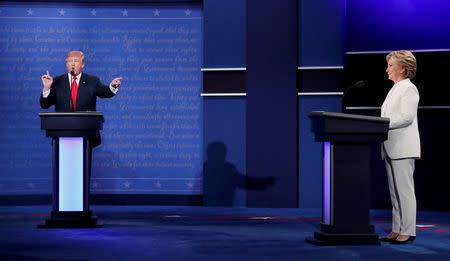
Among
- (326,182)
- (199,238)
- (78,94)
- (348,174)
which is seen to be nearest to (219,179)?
(78,94)

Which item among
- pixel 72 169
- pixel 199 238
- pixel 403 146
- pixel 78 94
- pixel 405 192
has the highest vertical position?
pixel 78 94

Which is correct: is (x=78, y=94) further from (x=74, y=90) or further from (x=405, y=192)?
(x=405, y=192)

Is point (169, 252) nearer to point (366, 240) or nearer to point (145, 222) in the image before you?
point (366, 240)

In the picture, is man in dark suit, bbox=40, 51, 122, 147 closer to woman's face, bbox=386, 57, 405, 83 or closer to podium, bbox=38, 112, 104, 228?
podium, bbox=38, 112, 104, 228

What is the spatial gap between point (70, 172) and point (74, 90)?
0.81 m

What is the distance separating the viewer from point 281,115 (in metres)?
7.88

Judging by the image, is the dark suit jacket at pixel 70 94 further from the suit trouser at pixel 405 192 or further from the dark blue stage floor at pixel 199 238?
the suit trouser at pixel 405 192

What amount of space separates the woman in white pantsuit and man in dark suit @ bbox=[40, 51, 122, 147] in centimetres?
261

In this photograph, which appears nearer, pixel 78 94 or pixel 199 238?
pixel 199 238

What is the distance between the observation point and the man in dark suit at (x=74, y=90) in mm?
6104

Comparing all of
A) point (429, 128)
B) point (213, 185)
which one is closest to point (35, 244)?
point (213, 185)

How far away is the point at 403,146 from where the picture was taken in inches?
188

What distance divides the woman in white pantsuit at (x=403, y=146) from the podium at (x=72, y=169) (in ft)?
8.31

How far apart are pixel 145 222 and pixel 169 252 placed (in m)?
1.95
